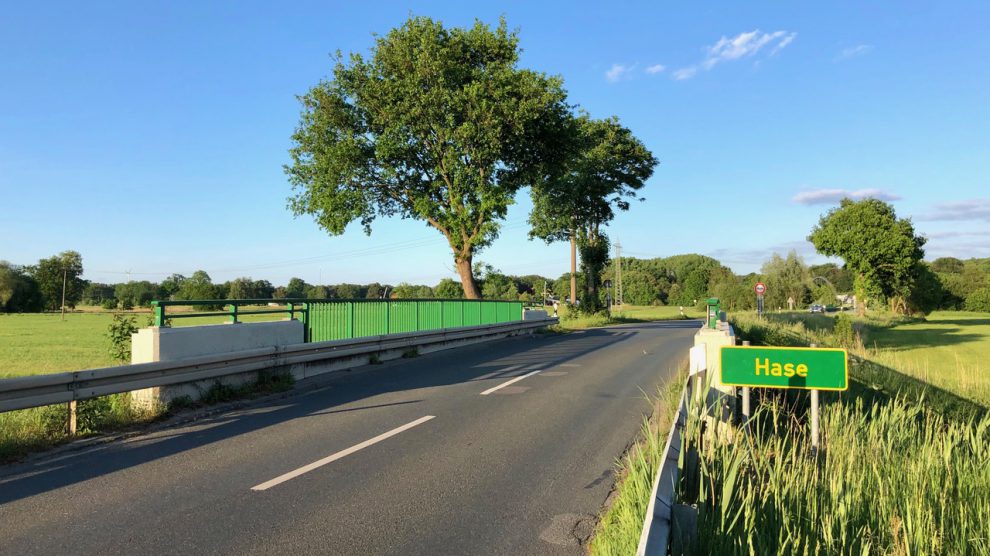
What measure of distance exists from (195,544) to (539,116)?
23.0 meters

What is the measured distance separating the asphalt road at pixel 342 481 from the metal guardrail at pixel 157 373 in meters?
0.85

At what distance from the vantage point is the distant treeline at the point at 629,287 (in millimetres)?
85100

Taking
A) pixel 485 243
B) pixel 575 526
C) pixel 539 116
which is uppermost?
pixel 539 116

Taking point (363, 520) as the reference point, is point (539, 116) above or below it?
above

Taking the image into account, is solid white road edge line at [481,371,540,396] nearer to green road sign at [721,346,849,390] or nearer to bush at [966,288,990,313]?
green road sign at [721,346,849,390]

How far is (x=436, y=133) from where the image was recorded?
25125 mm

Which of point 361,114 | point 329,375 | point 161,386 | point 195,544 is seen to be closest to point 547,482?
point 195,544

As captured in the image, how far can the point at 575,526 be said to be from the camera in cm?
429

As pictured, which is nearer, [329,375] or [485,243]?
[329,375]

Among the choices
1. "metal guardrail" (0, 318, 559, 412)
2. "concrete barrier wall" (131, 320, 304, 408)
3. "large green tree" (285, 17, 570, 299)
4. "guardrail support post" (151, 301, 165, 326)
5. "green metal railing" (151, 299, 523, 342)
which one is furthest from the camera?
"large green tree" (285, 17, 570, 299)

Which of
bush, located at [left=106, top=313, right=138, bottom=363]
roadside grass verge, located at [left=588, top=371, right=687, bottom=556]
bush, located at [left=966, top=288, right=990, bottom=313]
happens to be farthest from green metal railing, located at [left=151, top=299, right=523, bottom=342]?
bush, located at [left=966, top=288, right=990, bottom=313]

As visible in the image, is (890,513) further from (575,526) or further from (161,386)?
(161,386)

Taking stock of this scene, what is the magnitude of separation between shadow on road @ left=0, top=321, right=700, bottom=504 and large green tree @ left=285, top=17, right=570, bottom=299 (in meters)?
10.2

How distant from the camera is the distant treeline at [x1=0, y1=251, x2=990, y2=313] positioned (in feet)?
279
